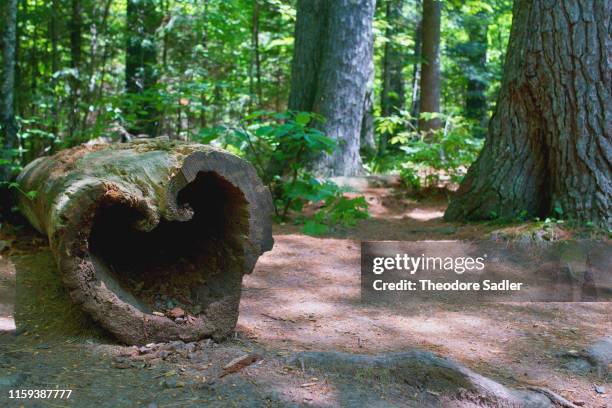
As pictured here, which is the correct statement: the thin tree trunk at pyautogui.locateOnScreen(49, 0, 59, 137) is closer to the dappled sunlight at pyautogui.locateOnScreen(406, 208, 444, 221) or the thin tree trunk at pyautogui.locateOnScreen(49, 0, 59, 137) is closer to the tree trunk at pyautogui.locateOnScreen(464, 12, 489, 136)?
the dappled sunlight at pyautogui.locateOnScreen(406, 208, 444, 221)

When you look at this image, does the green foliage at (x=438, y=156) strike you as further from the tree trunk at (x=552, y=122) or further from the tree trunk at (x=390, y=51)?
the tree trunk at (x=390, y=51)

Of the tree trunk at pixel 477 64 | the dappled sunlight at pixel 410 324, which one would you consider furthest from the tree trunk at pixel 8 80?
the tree trunk at pixel 477 64

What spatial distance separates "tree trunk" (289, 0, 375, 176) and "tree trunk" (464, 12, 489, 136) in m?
7.83

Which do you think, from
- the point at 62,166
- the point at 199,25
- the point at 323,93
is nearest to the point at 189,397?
the point at 62,166

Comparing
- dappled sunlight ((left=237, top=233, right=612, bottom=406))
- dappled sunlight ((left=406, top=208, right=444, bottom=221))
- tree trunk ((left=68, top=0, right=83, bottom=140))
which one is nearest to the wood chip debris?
dappled sunlight ((left=237, top=233, right=612, bottom=406))

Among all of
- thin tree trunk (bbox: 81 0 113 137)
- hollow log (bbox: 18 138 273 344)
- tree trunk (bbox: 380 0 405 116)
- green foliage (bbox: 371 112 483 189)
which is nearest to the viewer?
hollow log (bbox: 18 138 273 344)

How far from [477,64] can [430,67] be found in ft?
19.6

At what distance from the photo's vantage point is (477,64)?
683 inches

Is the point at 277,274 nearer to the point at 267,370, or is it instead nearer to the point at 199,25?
the point at 267,370

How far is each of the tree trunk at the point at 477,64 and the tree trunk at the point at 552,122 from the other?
9.76 metres

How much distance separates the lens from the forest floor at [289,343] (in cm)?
270

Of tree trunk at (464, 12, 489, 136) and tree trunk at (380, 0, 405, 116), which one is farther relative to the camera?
tree trunk at (464, 12, 489, 136)

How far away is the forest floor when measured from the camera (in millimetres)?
2697

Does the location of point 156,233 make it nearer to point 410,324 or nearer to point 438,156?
point 410,324
